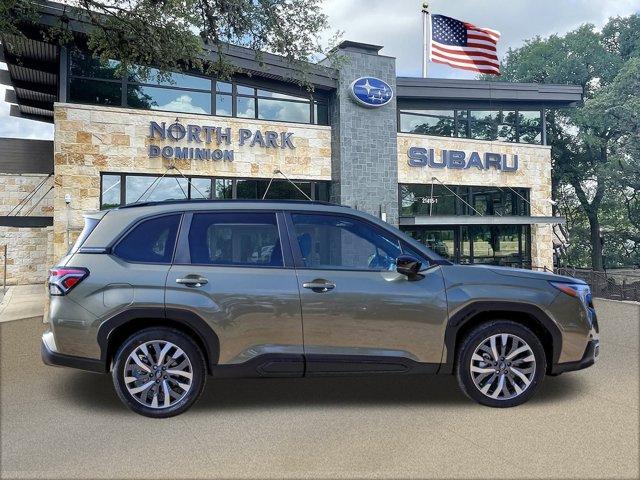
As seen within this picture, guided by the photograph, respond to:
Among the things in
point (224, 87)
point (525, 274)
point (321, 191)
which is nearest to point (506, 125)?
point (321, 191)

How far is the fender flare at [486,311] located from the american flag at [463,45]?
1574 centimetres

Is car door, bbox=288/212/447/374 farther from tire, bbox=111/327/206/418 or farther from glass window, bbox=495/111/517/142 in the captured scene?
glass window, bbox=495/111/517/142

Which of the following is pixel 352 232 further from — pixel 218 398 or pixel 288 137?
pixel 288 137

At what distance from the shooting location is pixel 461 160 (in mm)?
19547

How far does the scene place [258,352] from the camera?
4.51 metres

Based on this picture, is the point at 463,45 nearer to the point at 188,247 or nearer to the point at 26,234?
the point at 26,234

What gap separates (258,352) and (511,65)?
1261 inches

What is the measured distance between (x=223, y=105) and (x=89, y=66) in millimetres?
3776

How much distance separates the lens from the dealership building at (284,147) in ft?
46.1

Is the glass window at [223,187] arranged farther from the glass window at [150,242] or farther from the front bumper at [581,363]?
the front bumper at [581,363]

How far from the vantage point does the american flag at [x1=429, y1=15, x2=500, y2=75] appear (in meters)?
18.9

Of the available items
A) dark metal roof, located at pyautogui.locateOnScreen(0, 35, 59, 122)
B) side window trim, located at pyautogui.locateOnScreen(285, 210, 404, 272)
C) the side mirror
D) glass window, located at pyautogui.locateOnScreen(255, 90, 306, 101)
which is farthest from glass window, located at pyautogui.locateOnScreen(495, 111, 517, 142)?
the side mirror

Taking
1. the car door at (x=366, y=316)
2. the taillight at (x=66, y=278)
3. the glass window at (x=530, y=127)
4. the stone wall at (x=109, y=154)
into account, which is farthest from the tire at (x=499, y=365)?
the glass window at (x=530, y=127)

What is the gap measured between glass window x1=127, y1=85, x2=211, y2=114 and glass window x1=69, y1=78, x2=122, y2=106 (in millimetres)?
339
